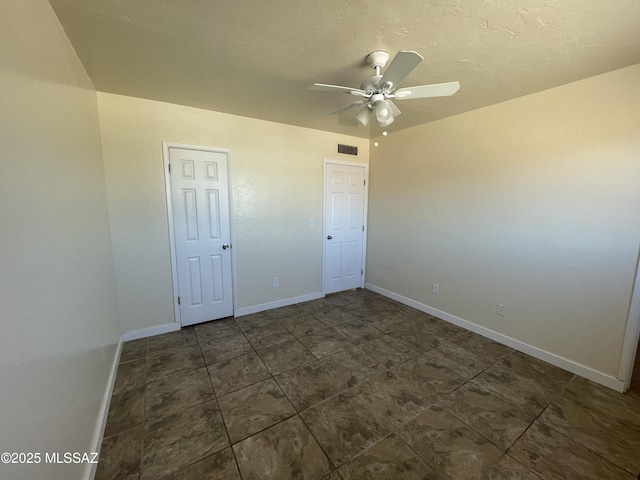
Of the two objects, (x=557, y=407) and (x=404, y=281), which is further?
(x=404, y=281)

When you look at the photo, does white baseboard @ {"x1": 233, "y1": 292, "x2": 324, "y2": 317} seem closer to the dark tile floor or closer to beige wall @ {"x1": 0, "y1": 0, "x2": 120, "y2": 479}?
Result: the dark tile floor

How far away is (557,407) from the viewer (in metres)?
1.83

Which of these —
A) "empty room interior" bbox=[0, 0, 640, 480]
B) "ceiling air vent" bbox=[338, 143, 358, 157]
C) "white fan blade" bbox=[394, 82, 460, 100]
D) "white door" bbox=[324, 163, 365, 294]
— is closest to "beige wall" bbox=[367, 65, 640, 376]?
"empty room interior" bbox=[0, 0, 640, 480]

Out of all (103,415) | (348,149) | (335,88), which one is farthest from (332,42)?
(103,415)

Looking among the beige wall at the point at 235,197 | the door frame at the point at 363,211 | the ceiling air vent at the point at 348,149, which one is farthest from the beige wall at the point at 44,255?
the ceiling air vent at the point at 348,149

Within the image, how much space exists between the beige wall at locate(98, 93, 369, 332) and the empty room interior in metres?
0.03

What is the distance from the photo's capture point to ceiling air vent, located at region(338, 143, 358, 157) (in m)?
3.80

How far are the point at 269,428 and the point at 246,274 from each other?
6.32 feet

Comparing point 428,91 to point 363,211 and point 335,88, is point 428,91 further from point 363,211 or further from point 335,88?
point 363,211

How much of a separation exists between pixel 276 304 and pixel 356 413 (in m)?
2.00

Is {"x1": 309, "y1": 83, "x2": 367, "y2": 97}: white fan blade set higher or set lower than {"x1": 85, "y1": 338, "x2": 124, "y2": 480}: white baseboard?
higher

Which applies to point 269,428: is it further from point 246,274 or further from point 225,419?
point 246,274

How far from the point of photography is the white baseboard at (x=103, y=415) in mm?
1328

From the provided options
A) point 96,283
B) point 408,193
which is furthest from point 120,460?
point 408,193
